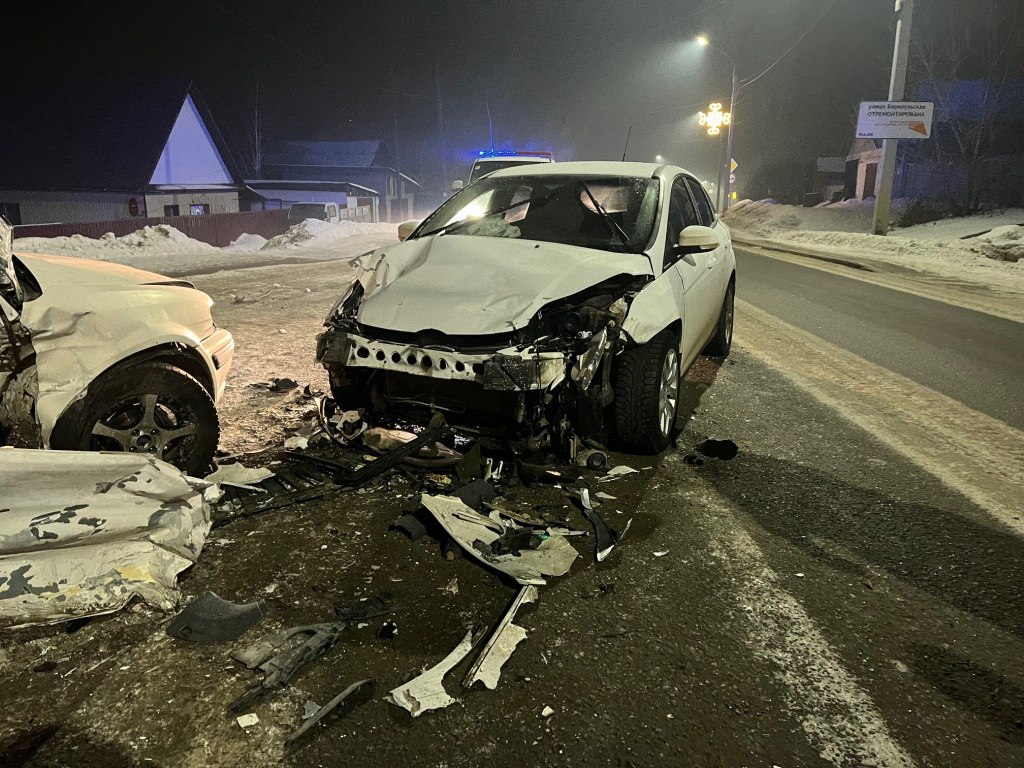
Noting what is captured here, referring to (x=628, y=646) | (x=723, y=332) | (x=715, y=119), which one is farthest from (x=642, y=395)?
(x=715, y=119)

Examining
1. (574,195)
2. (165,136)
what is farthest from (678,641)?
(165,136)

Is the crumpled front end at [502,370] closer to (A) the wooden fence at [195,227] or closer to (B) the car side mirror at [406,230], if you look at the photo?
(B) the car side mirror at [406,230]

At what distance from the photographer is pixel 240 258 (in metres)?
18.0

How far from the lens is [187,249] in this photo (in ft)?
65.2

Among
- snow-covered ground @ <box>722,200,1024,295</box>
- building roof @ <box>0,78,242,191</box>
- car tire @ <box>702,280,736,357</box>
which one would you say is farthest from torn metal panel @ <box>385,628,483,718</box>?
building roof @ <box>0,78,242,191</box>

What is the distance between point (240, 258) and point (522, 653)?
17327 millimetres

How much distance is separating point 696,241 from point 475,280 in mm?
1612

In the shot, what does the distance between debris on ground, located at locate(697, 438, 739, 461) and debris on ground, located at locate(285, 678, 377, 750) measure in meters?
2.84

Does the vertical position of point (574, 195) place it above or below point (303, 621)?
above

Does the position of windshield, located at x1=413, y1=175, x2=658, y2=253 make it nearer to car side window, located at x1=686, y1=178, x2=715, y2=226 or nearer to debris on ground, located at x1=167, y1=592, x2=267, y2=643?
car side window, located at x1=686, y1=178, x2=715, y2=226

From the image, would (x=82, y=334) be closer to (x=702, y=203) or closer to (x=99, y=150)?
(x=702, y=203)

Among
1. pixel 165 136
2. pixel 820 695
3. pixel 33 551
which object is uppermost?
pixel 165 136

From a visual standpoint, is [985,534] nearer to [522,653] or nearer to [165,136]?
[522,653]

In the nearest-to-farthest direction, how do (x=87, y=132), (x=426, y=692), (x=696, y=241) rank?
(x=426, y=692), (x=696, y=241), (x=87, y=132)
